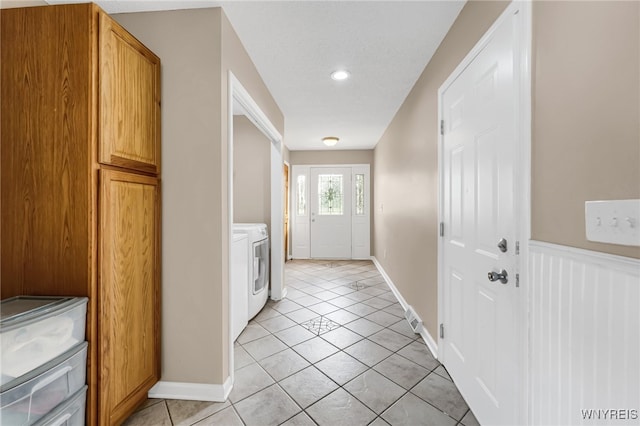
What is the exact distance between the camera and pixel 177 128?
5.70ft

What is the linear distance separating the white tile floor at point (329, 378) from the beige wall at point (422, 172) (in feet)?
1.26

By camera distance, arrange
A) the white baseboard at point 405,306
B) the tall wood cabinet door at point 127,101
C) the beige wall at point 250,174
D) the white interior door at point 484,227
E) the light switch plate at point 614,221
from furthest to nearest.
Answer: the beige wall at point 250,174
the white baseboard at point 405,306
the tall wood cabinet door at point 127,101
the white interior door at point 484,227
the light switch plate at point 614,221

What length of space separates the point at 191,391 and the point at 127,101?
68.7 inches

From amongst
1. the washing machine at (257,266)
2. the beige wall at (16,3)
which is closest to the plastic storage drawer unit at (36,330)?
the beige wall at (16,3)

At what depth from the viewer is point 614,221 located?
→ 75 cm

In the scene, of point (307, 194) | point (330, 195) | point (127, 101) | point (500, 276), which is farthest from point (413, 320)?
point (307, 194)

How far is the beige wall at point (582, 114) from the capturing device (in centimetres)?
73

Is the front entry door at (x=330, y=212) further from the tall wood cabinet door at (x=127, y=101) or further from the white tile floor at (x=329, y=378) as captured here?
the tall wood cabinet door at (x=127, y=101)

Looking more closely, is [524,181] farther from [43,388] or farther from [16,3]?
[16,3]

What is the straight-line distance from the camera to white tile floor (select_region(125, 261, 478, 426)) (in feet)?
5.10

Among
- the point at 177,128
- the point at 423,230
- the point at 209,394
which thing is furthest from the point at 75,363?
the point at 423,230

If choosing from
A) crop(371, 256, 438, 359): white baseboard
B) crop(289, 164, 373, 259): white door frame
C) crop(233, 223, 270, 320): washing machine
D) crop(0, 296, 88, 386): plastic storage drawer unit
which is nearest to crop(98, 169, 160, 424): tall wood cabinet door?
crop(0, 296, 88, 386): plastic storage drawer unit

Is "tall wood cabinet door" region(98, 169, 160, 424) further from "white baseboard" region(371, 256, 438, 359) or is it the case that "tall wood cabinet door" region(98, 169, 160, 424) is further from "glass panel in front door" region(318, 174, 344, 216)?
"glass panel in front door" region(318, 174, 344, 216)

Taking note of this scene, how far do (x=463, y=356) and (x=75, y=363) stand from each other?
2.03 meters
